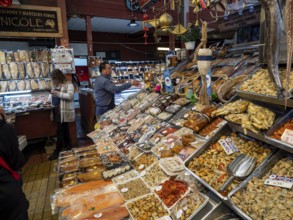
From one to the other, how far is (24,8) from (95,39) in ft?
21.6

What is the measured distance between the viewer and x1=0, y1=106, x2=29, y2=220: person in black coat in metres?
1.73

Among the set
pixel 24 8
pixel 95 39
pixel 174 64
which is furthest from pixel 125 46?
pixel 174 64

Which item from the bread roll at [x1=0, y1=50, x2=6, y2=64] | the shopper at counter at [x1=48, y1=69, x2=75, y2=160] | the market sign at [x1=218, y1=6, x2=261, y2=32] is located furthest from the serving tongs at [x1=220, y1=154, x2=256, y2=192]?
the bread roll at [x1=0, y1=50, x2=6, y2=64]

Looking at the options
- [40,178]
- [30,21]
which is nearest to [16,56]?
[30,21]

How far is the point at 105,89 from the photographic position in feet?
15.2

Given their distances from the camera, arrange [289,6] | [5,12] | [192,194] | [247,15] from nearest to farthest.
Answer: [289,6] → [192,194] → [247,15] → [5,12]

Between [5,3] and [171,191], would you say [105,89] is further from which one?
[171,191]

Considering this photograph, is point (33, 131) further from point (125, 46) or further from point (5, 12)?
point (125, 46)

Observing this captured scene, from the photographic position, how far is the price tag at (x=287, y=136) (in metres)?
1.21

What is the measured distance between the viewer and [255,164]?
4.66 ft

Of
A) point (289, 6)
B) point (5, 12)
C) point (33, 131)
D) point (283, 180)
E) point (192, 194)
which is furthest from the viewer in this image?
point (33, 131)

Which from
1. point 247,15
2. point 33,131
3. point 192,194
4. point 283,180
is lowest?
point 33,131

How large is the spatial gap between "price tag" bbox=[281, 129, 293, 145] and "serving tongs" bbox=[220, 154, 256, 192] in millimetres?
274

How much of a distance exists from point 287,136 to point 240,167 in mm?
345
